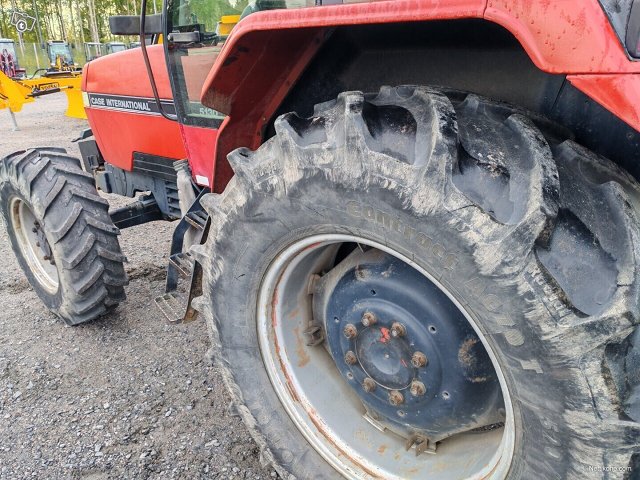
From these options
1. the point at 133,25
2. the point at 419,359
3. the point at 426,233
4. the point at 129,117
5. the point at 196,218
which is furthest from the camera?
the point at 129,117

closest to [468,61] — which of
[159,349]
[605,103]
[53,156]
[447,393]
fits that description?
[605,103]

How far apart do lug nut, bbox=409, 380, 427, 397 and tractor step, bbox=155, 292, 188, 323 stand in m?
1.61

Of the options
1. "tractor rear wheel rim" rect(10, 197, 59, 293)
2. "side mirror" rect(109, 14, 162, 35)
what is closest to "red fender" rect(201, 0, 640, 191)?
"side mirror" rect(109, 14, 162, 35)

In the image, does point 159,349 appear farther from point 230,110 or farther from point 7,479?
point 230,110

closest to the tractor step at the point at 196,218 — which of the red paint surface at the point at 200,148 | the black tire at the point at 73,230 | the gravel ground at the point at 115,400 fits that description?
the red paint surface at the point at 200,148

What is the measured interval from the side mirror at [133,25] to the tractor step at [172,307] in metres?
1.36

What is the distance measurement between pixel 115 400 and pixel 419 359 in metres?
1.68

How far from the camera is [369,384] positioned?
159cm

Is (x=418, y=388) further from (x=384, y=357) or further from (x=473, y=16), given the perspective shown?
(x=473, y=16)

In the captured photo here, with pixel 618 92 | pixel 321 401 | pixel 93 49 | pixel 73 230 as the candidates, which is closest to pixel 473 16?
pixel 618 92

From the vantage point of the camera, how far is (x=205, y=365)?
2.69 metres

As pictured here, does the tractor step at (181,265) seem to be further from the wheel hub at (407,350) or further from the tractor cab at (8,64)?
the tractor cab at (8,64)

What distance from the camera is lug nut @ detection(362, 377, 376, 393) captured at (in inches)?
62.1

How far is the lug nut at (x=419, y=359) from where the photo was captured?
4.67 ft
